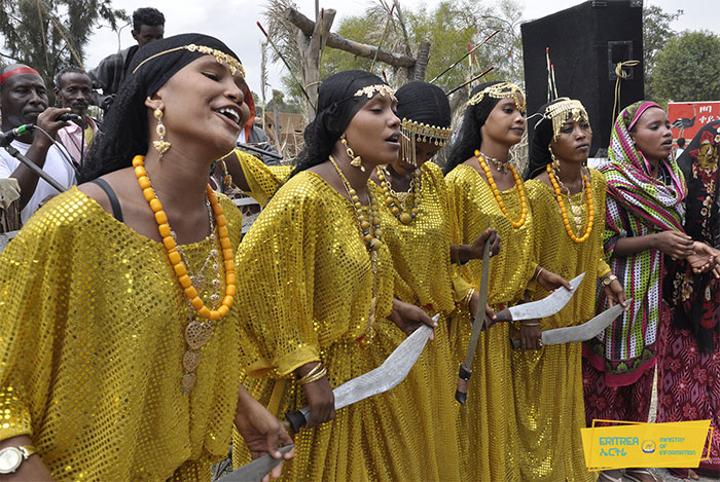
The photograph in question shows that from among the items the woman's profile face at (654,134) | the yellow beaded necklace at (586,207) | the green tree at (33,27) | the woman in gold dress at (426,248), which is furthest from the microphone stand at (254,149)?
the green tree at (33,27)

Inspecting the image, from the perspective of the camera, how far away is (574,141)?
143 inches

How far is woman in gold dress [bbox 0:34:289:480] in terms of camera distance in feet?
4.07

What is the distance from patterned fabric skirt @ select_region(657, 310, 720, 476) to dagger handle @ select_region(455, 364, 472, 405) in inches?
73.3

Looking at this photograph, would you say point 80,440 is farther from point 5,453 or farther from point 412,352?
point 412,352

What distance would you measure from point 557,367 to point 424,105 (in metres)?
1.75

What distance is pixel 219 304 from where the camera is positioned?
1.51 meters

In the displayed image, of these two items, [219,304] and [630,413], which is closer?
[219,304]

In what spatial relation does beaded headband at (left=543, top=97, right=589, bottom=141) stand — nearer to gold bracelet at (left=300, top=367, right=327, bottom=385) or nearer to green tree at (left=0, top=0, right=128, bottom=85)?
gold bracelet at (left=300, top=367, right=327, bottom=385)

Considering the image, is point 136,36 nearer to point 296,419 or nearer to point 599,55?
point 296,419

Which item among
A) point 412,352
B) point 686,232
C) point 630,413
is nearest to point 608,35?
point 686,232

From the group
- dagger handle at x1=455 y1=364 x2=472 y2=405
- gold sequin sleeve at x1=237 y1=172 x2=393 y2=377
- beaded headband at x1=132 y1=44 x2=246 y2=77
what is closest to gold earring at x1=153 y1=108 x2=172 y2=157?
beaded headband at x1=132 y1=44 x2=246 y2=77

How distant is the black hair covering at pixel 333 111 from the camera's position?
2342 millimetres

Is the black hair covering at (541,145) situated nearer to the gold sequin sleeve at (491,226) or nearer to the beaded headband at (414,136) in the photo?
the gold sequin sleeve at (491,226)

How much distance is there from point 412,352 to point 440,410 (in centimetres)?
61
